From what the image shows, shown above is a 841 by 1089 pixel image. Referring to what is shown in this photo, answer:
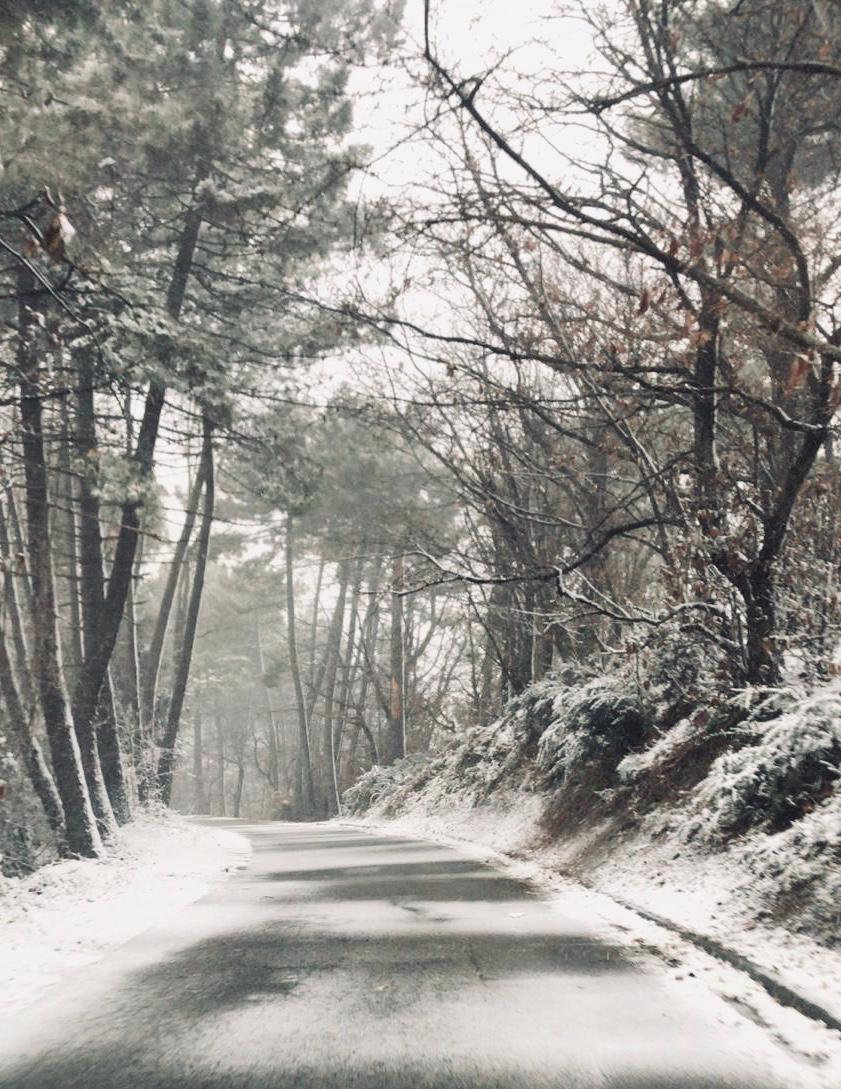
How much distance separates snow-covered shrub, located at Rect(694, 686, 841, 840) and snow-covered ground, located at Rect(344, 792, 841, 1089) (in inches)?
16.0

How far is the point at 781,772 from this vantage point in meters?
7.44

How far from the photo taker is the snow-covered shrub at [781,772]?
7254mm

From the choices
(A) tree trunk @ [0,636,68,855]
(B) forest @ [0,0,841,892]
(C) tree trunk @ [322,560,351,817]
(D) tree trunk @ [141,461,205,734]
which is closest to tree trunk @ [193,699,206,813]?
(C) tree trunk @ [322,560,351,817]

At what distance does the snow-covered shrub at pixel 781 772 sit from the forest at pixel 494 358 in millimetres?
27

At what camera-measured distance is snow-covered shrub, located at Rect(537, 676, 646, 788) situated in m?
12.2

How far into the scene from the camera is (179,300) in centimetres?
1625

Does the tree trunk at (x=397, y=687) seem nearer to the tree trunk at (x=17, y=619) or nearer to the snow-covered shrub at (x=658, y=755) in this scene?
the tree trunk at (x=17, y=619)

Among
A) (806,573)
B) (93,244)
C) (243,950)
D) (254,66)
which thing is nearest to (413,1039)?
(243,950)

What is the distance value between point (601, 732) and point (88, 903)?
6518 mm

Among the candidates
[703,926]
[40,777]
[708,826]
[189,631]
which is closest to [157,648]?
[189,631]

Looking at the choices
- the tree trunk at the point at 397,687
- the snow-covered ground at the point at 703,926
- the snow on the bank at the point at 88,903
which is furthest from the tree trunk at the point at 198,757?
the snow-covered ground at the point at 703,926

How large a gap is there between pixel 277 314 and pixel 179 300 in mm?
3542

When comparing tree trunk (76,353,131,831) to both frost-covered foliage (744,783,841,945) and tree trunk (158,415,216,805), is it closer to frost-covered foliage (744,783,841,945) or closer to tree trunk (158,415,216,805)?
tree trunk (158,415,216,805)

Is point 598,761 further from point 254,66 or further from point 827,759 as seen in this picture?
point 254,66
